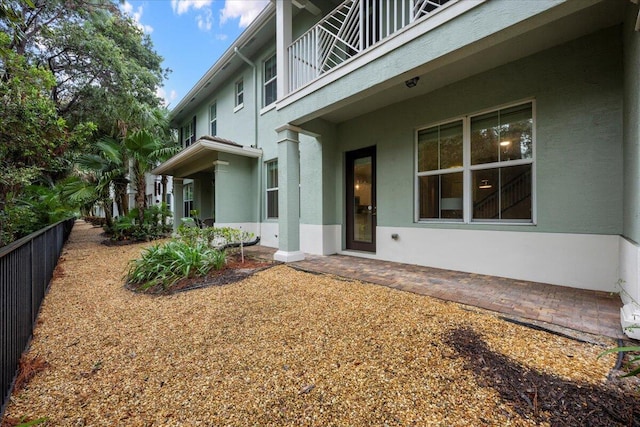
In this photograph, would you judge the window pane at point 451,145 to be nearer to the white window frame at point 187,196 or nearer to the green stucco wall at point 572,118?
the green stucco wall at point 572,118

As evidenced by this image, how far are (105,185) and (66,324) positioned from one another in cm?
740

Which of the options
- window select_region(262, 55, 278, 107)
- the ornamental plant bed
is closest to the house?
the ornamental plant bed

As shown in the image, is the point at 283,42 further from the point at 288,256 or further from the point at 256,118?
the point at 288,256

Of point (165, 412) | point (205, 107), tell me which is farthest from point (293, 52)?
point (205, 107)

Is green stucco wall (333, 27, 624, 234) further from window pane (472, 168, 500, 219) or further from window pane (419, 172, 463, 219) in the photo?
window pane (419, 172, 463, 219)

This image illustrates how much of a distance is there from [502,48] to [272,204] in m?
6.27

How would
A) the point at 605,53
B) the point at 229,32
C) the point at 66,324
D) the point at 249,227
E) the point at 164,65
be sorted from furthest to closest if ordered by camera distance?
the point at 229,32 < the point at 164,65 < the point at 249,227 < the point at 605,53 < the point at 66,324

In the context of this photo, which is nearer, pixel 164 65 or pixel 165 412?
pixel 165 412

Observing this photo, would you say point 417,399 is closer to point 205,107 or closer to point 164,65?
point 205,107

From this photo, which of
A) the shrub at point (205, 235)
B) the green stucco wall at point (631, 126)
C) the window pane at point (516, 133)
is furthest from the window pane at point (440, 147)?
the shrub at point (205, 235)

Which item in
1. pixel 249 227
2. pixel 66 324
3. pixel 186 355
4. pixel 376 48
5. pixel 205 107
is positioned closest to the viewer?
pixel 186 355

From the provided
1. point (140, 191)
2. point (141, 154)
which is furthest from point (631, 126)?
point (140, 191)

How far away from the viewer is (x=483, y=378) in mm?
1820

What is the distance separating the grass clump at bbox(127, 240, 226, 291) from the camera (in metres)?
4.20
